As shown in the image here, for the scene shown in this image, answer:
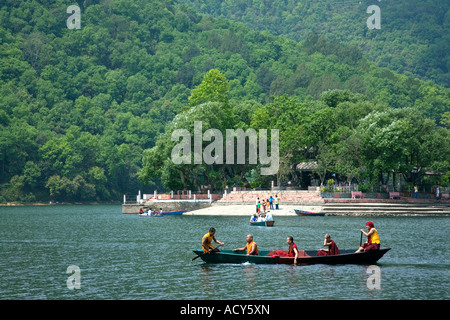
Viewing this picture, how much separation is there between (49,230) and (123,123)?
390 ft

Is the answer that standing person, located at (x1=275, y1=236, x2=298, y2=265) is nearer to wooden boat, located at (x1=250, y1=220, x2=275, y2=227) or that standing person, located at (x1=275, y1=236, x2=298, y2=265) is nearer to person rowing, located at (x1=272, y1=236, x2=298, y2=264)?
person rowing, located at (x1=272, y1=236, x2=298, y2=264)

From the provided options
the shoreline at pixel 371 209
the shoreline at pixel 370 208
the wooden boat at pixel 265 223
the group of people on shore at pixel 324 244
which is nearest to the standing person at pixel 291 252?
the group of people on shore at pixel 324 244

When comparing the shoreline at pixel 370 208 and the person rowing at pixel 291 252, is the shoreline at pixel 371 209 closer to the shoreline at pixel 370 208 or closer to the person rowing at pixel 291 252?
the shoreline at pixel 370 208

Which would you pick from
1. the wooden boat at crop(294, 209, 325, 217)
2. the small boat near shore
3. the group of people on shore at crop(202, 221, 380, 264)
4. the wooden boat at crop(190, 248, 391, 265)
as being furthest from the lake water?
the small boat near shore

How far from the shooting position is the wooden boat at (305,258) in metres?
37.7

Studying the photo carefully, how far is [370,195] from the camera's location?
84250 mm

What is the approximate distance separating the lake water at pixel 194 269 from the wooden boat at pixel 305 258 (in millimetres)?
356

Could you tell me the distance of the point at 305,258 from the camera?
124ft

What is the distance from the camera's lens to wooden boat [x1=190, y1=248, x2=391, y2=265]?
37656mm

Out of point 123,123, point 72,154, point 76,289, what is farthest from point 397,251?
point 123,123

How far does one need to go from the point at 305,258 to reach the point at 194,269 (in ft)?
19.3

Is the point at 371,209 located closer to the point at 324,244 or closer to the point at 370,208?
the point at 370,208

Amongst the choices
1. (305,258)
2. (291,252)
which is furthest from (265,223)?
(305,258)

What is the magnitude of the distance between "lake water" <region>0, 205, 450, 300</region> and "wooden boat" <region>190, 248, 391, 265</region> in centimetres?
36
